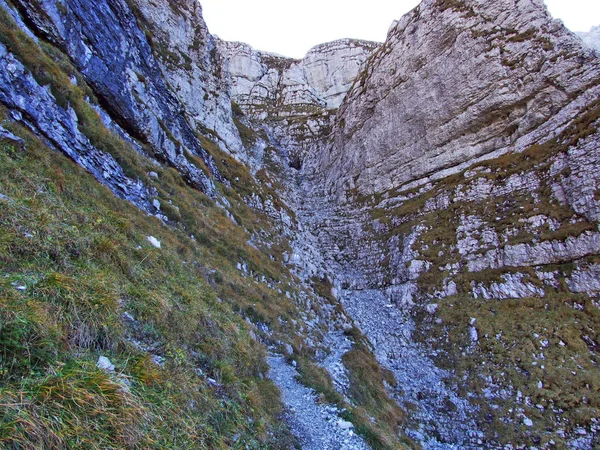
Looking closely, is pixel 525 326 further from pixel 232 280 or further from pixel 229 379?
pixel 229 379

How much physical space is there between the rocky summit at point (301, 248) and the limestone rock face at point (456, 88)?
25 cm

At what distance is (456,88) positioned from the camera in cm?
3459

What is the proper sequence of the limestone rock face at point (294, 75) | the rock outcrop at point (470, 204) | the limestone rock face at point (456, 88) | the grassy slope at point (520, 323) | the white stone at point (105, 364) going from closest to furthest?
the white stone at point (105, 364) < the grassy slope at point (520, 323) < the rock outcrop at point (470, 204) < the limestone rock face at point (456, 88) < the limestone rock face at point (294, 75)

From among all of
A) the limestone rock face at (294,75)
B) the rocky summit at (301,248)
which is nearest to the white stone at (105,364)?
the rocky summit at (301,248)

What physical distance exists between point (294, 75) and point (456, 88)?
243ft

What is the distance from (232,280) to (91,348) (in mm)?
9988

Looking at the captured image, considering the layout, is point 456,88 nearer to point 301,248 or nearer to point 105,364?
point 301,248

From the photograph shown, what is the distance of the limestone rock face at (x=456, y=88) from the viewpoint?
2864 cm

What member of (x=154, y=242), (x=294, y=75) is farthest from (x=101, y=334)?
(x=294, y=75)

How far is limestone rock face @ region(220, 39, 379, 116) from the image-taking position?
8525cm

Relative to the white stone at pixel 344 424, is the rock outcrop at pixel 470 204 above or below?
above

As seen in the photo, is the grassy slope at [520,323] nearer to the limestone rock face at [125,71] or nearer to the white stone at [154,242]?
the white stone at [154,242]

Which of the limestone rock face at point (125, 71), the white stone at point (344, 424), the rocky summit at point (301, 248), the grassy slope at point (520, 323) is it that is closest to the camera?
the rocky summit at point (301, 248)

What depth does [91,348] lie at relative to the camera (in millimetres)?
4609
